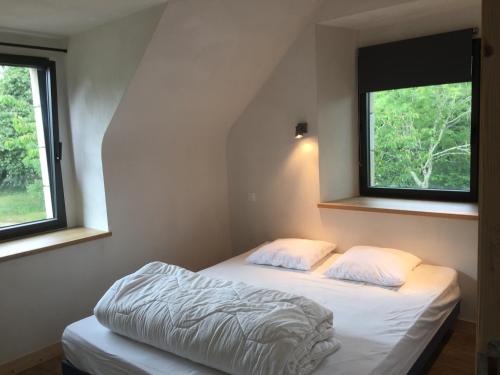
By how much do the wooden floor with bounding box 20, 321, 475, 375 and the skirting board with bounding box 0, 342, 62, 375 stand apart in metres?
0.04

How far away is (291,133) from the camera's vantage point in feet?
12.0

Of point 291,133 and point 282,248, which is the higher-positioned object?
point 291,133

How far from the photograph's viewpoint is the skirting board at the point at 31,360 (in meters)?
2.76

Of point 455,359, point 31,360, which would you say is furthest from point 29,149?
point 455,359

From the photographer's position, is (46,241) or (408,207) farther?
(408,207)

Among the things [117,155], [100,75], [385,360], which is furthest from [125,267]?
[385,360]

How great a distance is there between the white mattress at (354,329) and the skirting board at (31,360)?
28.0 inches

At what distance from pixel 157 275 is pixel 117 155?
46.6 inches

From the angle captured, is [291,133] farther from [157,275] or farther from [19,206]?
[19,206]

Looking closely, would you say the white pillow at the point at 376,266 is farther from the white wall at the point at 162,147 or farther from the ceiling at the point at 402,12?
the ceiling at the point at 402,12

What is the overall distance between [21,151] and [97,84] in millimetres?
756

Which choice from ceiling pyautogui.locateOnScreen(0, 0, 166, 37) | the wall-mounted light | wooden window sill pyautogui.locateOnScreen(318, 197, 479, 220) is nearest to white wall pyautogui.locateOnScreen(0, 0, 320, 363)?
ceiling pyautogui.locateOnScreen(0, 0, 166, 37)

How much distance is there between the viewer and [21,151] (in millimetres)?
3176

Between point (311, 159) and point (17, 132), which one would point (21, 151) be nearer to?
point (17, 132)
